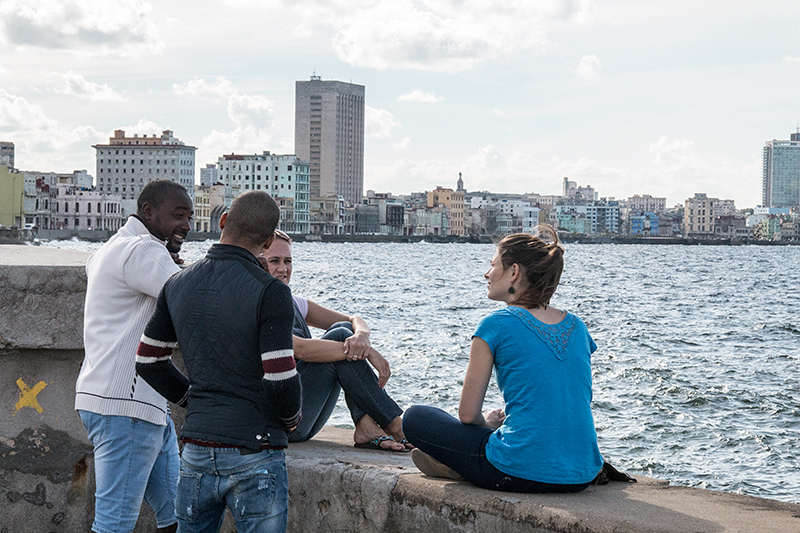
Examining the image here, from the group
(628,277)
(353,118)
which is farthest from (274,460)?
(353,118)

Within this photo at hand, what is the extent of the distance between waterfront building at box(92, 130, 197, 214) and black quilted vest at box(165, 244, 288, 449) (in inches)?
5262

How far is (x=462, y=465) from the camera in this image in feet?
9.34

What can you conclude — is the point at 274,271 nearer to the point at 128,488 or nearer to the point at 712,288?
Result: the point at 128,488

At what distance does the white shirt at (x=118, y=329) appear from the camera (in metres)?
2.63

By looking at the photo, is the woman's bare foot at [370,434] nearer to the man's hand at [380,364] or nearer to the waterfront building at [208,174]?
the man's hand at [380,364]

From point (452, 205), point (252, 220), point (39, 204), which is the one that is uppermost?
point (452, 205)

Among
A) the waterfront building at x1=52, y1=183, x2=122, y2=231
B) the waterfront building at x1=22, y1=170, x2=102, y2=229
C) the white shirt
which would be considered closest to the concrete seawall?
the white shirt

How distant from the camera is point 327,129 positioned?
184250 mm

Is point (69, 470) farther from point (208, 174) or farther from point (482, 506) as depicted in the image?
point (208, 174)

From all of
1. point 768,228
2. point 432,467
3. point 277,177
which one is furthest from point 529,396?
point 768,228

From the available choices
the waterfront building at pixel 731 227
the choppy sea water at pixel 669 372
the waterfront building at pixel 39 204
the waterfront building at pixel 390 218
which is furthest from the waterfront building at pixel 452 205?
the choppy sea water at pixel 669 372

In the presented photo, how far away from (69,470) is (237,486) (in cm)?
115

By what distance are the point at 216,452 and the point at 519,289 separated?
111 cm

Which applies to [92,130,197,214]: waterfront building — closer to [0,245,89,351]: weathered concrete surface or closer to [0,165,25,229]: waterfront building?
[0,165,25,229]: waterfront building
